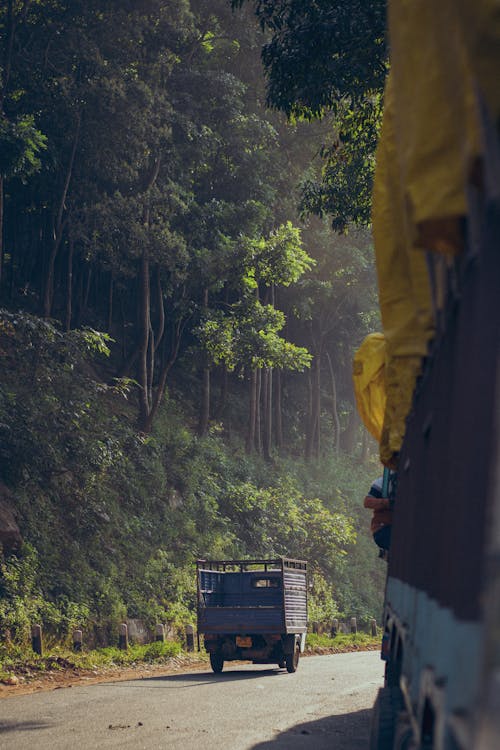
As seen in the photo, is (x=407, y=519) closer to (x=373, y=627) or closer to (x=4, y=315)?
(x=4, y=315)

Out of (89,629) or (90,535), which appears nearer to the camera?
(89,629)

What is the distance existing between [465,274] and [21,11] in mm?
24377

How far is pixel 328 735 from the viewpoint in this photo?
427 inches

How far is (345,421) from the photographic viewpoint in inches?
2079

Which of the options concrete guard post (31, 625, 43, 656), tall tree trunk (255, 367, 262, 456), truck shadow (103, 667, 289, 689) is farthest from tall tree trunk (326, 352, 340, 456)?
concrete guard post (31, 625, 43, 656)

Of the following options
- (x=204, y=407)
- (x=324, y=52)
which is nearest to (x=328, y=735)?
(x=324, y=52)

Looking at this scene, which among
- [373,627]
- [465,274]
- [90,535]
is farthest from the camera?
[373,627]

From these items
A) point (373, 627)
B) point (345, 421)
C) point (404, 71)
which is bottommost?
point (373, 627)

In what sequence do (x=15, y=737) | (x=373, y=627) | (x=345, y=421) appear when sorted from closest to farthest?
(x=15, y=737), (x=373, y=627), (x=345, y=421)

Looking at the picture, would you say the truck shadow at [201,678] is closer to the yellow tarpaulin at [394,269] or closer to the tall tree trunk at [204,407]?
the yellow tarpaulin at [394,269]

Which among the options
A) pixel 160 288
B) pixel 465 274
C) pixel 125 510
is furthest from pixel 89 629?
pixel 465 274

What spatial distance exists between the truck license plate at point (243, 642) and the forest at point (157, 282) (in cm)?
330

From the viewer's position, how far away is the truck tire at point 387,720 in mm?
6625

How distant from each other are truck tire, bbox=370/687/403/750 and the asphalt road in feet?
9.18
